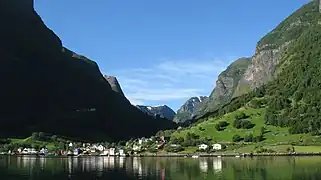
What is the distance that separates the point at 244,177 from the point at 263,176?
477 cm

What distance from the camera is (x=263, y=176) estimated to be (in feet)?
364

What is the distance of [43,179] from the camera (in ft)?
368

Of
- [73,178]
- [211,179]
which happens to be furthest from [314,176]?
[73,178]

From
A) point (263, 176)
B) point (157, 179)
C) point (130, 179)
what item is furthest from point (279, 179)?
point (130, 179)

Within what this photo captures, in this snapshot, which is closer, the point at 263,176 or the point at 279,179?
the point at 279,179

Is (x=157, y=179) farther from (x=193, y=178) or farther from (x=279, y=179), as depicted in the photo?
(x=279, y=179)

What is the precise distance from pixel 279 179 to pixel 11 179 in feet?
200

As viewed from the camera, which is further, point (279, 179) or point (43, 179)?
point (43, 179)

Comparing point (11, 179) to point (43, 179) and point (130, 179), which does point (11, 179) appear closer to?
point (43, 179)

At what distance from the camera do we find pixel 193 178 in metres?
113

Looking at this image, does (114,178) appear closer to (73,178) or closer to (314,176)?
(73,178)

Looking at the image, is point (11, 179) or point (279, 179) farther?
point (11, 179)

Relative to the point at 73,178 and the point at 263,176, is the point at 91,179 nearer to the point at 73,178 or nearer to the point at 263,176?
the point at 73,178

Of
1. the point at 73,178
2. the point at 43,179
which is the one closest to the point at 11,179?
the point at 43,179
